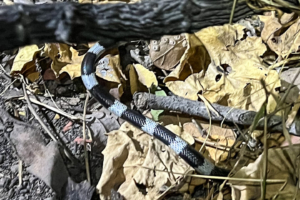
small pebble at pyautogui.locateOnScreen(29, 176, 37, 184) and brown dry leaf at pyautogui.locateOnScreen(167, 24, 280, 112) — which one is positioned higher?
brown dry leaf at pyautogui.locateOnScreen(167, 24, 280, 112)

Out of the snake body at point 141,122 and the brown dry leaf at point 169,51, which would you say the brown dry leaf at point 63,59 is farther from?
the brown dry leaf at point 169,51

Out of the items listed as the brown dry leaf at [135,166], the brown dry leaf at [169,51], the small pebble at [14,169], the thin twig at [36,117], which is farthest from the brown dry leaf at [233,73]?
the small pebble at [14,169]

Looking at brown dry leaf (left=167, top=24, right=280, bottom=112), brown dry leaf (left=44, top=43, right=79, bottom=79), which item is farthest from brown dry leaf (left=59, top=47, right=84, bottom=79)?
brown dry leaf (left=167, top=24, right=280, bottom=112)

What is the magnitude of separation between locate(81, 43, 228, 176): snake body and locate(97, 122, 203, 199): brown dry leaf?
0.14ft

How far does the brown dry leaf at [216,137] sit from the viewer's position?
1.85 m

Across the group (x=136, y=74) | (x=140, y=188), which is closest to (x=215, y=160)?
(x=140, y=188)

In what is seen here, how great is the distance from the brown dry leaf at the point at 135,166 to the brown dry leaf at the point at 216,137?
155 millimetres

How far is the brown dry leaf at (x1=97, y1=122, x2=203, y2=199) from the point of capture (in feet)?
5.69

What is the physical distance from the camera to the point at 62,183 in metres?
1.79

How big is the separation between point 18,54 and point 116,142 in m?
0.79

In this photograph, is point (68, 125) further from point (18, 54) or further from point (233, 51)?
point (233, 51)

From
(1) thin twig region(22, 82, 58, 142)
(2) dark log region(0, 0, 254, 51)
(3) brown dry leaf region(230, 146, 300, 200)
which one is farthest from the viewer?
(1) thin twig region(22, 82, 58, 142)

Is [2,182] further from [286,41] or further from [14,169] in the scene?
[286,41]

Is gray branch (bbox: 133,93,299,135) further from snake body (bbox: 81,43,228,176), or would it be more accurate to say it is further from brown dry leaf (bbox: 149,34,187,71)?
brown dry leaf (bbox: 149,34,187,71)
